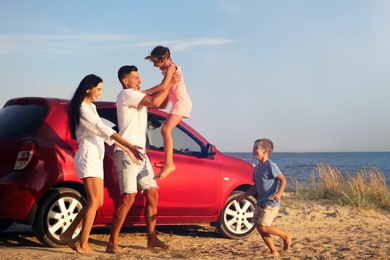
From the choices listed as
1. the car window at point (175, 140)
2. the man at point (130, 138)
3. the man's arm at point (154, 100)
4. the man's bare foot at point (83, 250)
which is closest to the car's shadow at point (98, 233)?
the man's bare foot at point (83, 250)

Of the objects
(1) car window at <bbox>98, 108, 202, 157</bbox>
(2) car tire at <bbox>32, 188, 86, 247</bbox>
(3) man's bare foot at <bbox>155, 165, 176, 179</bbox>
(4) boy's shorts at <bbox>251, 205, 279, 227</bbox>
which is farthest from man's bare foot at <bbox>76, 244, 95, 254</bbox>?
(4) boy's shorts at <bbox>251, 205, 279, 227</bbox>

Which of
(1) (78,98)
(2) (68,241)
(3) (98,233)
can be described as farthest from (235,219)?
(1) (78,98)

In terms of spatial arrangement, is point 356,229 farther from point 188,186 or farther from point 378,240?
point 188,186

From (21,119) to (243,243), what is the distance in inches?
126

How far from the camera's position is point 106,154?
686 centimetres

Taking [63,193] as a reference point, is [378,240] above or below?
below

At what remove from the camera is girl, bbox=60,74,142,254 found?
6.20 meters

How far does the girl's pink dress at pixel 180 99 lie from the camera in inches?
268

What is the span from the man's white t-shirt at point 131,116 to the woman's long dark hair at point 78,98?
13.1 inches

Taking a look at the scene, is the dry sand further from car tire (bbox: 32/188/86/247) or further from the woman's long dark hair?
the woman's long dark hair

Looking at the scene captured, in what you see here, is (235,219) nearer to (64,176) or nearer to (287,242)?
(287,242)

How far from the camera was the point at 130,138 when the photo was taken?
644 cm

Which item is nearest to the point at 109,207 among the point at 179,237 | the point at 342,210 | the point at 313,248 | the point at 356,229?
the point at 179,237

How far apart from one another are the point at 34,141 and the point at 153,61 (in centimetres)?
159
